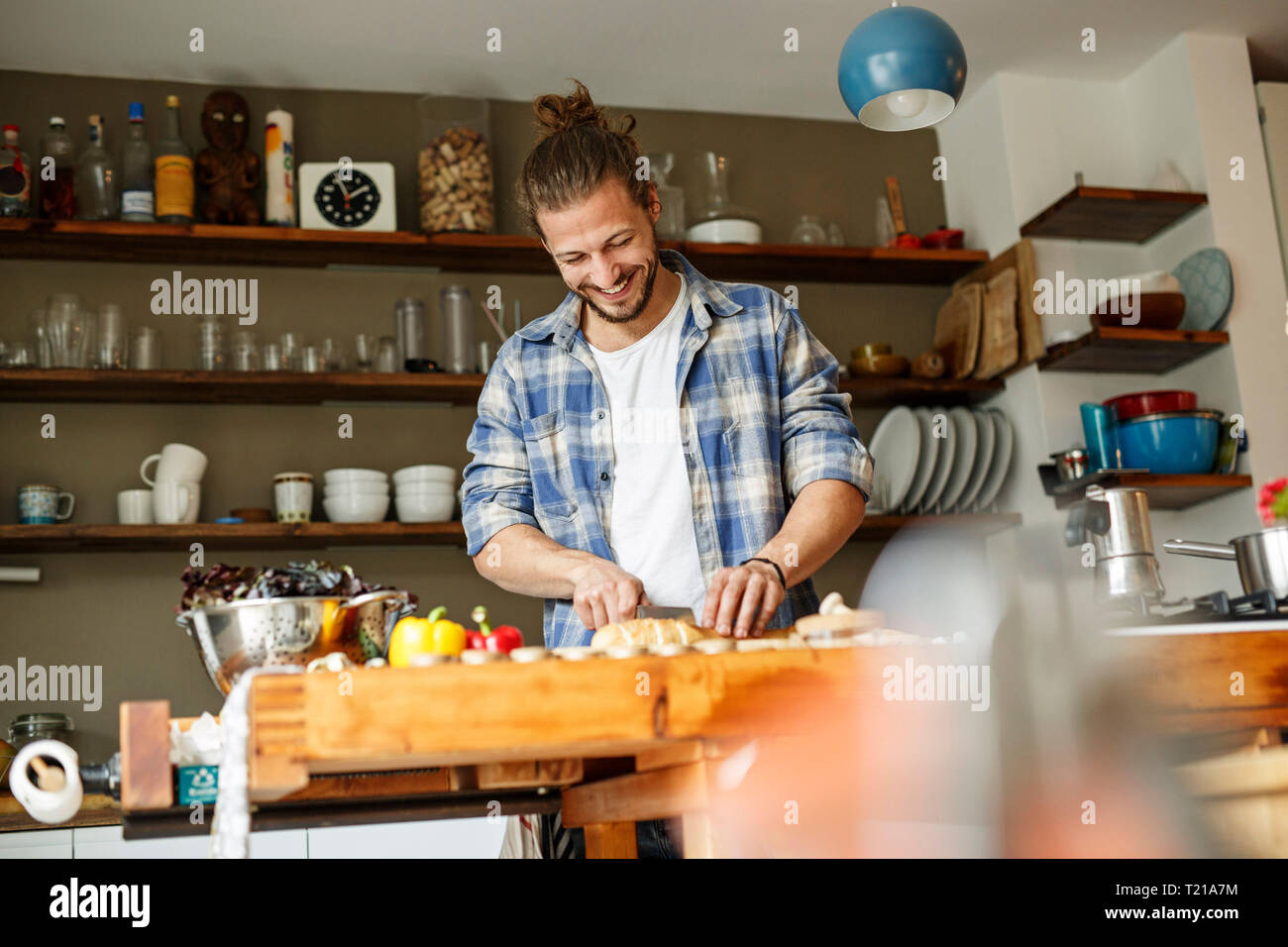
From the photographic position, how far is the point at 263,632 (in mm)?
1257

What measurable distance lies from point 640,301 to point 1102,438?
210 centimetres

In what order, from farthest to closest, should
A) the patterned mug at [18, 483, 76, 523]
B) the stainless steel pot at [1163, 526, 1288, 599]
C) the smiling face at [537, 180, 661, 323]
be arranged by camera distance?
the patterned mug at [18, 483, 76, 523] < the stainless steel pot at [1163, 526, 1288, 599] < the smiling face at [537, 180, 661, 323]


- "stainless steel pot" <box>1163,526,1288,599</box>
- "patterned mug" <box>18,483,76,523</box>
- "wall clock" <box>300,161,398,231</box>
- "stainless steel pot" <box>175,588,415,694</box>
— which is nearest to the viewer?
"stainless steel pot" <box>175,588,415,694</box>

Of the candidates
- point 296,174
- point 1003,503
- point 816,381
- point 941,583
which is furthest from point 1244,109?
point 296,174

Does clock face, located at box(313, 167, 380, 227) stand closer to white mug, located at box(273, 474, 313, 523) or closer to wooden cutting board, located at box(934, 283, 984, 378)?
white mug, located at box(273, 474, 313, 523)

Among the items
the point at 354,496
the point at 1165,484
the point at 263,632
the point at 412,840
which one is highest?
the point at 354,496

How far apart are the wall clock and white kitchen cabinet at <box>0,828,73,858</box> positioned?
1.64 meters

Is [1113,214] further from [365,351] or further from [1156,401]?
[365,351]

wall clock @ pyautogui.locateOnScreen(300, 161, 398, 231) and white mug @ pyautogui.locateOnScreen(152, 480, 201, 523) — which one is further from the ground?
wall clock @ pyautogui.locateOnScreen(300, 161, 398, 231)

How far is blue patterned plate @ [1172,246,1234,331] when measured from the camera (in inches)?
140

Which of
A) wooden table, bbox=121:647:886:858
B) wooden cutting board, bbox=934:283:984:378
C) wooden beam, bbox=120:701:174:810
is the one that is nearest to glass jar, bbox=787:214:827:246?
wooden cutting board, bbox=934:283:984:378

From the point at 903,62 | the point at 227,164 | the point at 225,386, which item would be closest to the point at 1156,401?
the point at 903,62

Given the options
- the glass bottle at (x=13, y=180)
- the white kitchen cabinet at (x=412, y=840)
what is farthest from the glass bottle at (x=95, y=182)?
the white kitchen cabinet at (x=412, y=840)

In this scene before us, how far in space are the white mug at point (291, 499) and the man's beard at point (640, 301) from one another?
5.19 feet
